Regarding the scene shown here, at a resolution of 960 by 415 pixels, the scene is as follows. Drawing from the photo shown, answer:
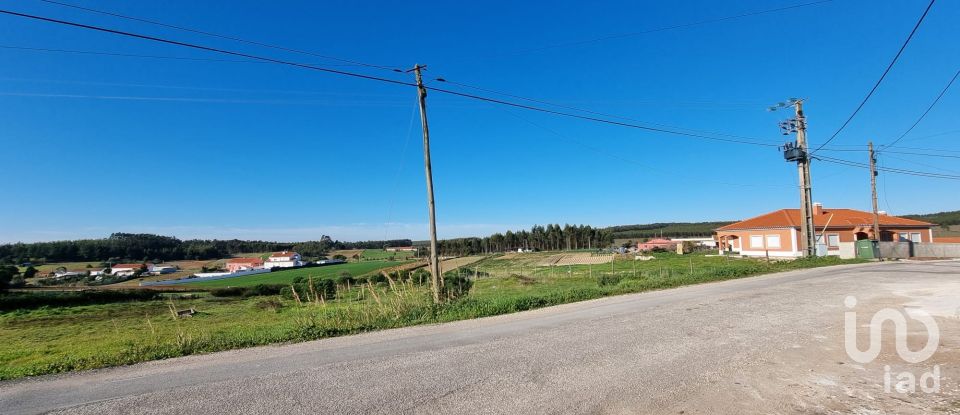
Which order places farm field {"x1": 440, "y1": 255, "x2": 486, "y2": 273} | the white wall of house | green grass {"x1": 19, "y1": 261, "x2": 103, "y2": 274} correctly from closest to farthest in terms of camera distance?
the white wall of house, farm field {"x1": 440, "y1": 255, "x2": 486, "y2": 273}, green grass {"x1": 19, "y1": 261, "x2": 103, "y2": 274}

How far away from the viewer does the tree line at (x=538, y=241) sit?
125 meters

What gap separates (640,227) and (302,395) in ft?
592

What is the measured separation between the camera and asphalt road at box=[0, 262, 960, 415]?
170 inches

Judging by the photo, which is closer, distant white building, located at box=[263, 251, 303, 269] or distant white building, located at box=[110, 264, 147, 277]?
distant white building, located at box=[110, 264, 147, 277]

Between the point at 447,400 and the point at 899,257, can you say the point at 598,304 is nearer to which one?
the point at 447,400

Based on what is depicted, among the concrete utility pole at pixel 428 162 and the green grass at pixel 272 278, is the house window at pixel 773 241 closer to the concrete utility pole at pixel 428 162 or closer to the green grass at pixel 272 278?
the concrete utility pole at pixel 428 162

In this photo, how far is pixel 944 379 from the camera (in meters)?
4.78

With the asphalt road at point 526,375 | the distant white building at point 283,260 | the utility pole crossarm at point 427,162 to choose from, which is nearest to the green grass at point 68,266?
the distant white building at point 283,260

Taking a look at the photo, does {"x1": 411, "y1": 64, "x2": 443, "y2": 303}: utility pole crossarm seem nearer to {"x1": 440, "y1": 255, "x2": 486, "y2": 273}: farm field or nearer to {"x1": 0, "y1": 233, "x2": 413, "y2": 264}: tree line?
{"x1": 440, "y1": 255, "x2": 486, "y2": 273}: farm field

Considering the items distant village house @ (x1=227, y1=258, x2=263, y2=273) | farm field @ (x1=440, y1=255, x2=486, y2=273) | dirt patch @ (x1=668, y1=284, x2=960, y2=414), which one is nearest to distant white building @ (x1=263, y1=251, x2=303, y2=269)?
distant village house @ (x1=227, y1=258, x2=263, y2=273)

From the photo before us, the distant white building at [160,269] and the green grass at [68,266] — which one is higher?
the green grass at [68,266]

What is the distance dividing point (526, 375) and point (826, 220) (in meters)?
48.8

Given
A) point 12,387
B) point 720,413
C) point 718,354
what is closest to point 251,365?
point 12,387

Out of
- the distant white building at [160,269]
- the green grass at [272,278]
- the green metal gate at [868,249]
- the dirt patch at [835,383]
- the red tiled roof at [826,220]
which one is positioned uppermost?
the red tiled roof at [826,220]
